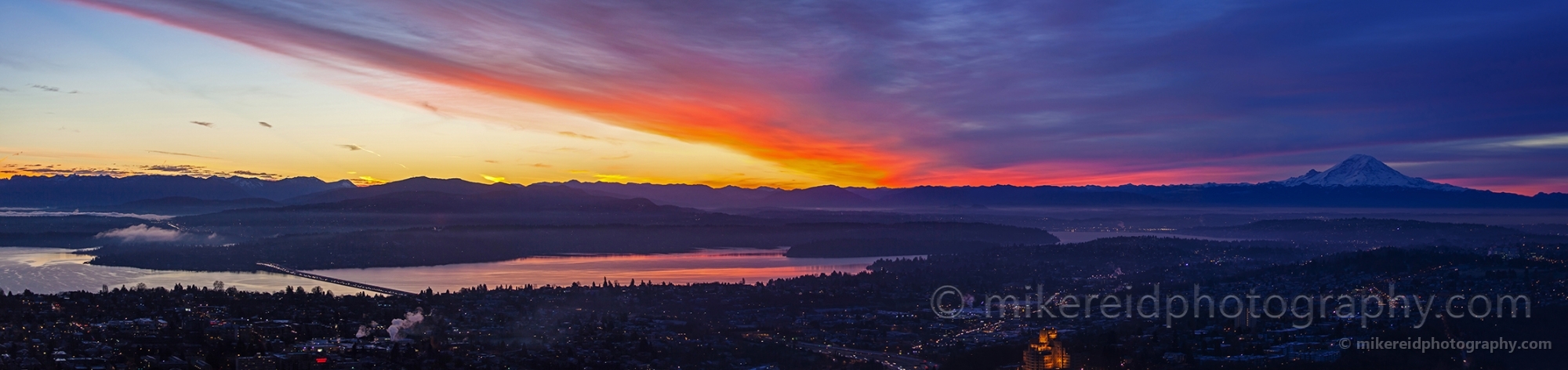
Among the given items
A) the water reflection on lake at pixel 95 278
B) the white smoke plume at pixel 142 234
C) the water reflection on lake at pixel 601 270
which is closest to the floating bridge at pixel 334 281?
the water reflection on lake at pixel 95 278

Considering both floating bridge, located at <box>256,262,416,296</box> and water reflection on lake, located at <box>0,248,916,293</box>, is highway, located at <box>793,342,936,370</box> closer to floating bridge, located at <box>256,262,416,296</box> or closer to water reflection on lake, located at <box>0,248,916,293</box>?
floating bridge, located at <box>256,262,416,296</box>

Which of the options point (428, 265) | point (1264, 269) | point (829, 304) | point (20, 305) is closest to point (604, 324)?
point (829, 304)

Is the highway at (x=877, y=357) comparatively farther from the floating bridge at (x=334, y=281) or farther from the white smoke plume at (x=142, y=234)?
the white smoke plume at (x=142, y=234)

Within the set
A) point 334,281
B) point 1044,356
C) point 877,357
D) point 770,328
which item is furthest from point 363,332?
point 334,281

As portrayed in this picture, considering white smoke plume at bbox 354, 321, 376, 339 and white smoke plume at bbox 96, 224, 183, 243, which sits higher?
white smoke plume at bbox 96, 224, 183, 243

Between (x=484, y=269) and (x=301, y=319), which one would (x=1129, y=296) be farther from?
(x=484, y=269)

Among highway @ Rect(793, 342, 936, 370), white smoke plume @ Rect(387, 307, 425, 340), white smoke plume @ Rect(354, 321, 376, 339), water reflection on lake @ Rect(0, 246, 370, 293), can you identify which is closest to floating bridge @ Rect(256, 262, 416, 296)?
water reflection on lake @ Rect(0, 246, 370, 293)
